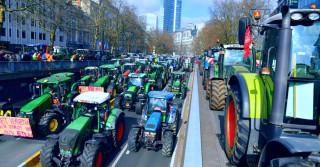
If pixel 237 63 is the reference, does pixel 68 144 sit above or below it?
below

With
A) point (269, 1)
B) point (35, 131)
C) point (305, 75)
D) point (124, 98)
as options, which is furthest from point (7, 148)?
point (269, 1)

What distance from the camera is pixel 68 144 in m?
5.69

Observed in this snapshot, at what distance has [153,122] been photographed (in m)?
7.28

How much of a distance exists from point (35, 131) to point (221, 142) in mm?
6434

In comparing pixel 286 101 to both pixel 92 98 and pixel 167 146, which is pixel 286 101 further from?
pixel 92 98

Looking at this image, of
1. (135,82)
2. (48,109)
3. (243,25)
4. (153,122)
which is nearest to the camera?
(243,25)

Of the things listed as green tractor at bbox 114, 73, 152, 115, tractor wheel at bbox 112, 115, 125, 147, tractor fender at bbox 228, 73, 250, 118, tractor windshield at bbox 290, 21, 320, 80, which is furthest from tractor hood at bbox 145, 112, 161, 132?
tractor windshield at bbox 290, 21, 320, 80

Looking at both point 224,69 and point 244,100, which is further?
point 224,69

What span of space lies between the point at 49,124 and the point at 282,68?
7.72 metres

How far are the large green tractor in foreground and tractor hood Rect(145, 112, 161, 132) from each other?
2.99 m

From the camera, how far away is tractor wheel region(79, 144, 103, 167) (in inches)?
220

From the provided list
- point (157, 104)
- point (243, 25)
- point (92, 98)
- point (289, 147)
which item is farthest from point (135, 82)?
point (289, 147)

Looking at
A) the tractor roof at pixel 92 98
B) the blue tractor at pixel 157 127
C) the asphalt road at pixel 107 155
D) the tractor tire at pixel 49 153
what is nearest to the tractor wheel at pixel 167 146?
the blue tractor at pixel 157 127

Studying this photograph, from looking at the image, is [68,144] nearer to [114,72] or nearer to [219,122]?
[219,122]
